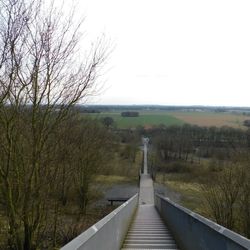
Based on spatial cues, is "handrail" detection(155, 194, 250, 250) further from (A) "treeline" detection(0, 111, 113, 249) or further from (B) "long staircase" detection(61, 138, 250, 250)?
(A) "treeline" detection(0, 111, 113, 249)

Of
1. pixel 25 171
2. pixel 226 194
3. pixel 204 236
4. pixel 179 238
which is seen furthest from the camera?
pixel 226 194

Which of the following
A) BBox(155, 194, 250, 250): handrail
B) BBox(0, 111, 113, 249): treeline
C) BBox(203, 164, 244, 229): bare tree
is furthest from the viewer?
BBox(203, 164, 244, 229): bare tree

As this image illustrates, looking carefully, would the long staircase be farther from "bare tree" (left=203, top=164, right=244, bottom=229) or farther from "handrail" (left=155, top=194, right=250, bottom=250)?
"bare tree" (left=203, top=164, right=244, bottom=229)

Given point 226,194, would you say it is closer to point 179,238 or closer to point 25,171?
point 179,238

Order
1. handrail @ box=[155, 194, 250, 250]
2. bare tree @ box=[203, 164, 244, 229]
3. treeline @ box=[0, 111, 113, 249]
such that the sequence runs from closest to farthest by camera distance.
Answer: handrail @ box=[155, 194, 250, 250] → treeline @ box=[0, 111, 113, 249] → bare tree @ box=[203, 164, 244, 229]

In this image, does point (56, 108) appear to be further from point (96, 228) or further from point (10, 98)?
point (96, 228)

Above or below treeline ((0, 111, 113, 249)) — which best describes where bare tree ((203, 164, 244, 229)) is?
below

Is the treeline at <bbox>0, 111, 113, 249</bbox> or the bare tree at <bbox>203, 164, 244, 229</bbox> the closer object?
the treeline at <bbox>0, 111, 113, 249</bbox>

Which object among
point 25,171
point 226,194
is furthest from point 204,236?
point 226,194

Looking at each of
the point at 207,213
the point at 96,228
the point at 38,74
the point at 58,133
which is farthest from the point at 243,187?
the point at 96,228

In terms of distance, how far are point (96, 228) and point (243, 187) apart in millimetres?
14927

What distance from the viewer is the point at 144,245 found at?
8.51 metres

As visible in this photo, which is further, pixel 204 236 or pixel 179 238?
pixel 179 238

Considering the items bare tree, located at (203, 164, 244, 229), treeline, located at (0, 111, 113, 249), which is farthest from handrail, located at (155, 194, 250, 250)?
bare tree, located at (203, 164, 244, 229)
